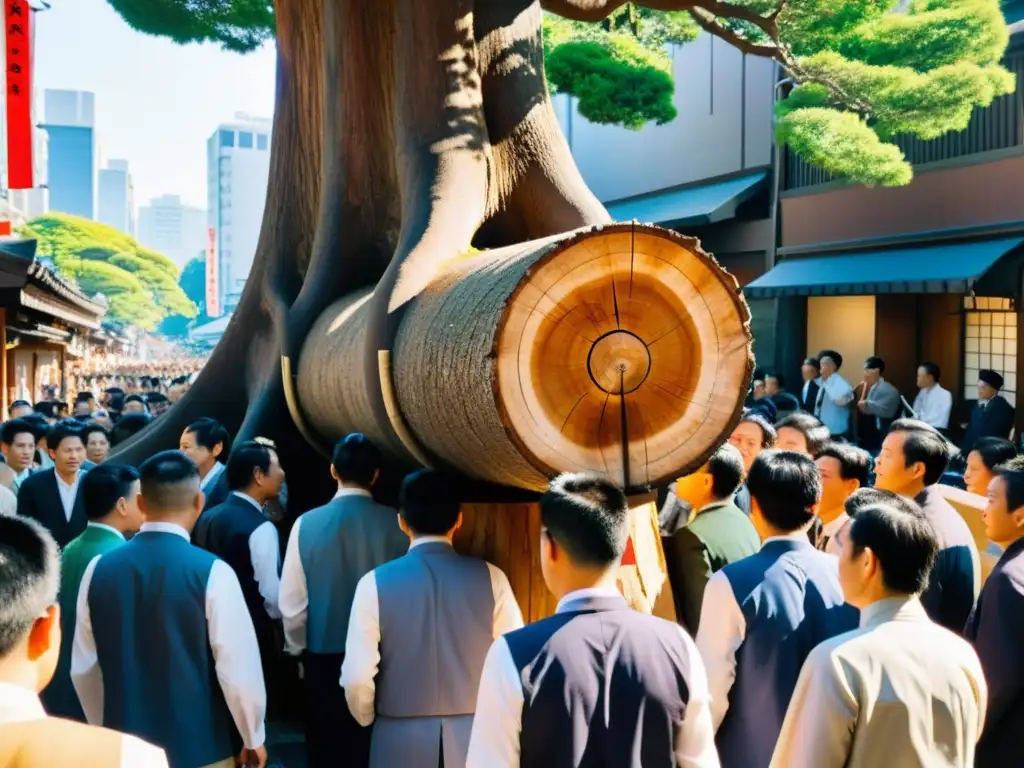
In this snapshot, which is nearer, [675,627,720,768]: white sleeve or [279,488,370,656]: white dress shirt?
[675,627,720,768]: white sleeve

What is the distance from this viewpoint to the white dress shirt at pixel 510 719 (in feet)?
7.50

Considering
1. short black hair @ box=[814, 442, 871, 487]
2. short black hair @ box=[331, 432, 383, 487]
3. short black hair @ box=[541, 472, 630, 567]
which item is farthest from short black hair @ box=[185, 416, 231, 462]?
short black hair @ box=[541, 472, 630, 567]

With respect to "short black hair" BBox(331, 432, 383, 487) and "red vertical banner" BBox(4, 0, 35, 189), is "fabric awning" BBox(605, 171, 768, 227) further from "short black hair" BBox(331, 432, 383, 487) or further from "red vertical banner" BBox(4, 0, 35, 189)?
"short black hair" BBox(331, 432, 383, 487)

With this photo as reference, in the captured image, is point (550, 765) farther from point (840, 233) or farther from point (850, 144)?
point (840, 233)

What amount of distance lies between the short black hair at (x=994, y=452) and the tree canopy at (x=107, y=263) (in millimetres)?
48747

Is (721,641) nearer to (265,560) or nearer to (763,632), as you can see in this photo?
(763,632)

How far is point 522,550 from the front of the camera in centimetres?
391

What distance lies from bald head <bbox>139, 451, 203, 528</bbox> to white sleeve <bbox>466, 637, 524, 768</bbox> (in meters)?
1.61

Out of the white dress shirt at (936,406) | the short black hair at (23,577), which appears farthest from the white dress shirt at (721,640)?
the white dress shirt at (936,406)

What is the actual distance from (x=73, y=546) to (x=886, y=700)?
9.62ft

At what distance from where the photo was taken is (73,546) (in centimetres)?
385

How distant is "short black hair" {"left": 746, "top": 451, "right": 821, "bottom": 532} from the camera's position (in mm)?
3314

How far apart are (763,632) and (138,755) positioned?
1.99 metres

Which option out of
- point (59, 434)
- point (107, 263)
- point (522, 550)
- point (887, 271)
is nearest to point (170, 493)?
point (522, 550)
